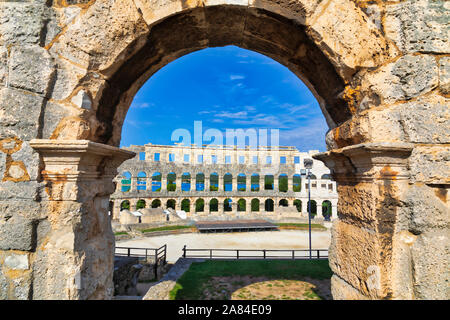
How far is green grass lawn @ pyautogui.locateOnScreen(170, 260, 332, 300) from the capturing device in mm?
6528

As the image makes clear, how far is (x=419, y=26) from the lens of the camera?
205 centimetres

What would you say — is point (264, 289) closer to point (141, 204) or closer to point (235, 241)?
point (235, 241)

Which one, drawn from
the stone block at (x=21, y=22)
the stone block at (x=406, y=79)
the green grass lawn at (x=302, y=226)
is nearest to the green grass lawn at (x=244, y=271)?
the stone block at (x=406, y=79)

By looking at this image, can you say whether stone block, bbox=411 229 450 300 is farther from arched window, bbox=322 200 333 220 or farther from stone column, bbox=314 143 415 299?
arched window, bbox=322 200 333 220

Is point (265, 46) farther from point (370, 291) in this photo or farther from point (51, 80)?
point (370, 291)

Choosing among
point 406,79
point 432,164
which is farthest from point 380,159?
point 406,79

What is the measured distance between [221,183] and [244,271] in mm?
22665

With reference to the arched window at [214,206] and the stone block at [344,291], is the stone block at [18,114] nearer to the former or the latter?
the stone block at [344,291]

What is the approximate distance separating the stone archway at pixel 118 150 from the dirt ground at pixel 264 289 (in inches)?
159

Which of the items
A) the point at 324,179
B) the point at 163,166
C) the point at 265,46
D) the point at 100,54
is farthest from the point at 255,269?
the point at 324,179

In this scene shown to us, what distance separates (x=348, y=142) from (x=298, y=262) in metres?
7.61

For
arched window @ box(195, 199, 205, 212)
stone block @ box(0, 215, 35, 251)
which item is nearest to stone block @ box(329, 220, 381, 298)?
stone block @ box(0, 215, 35, 251)

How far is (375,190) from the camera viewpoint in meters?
2.00

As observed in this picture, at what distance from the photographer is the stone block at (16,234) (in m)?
1.87
